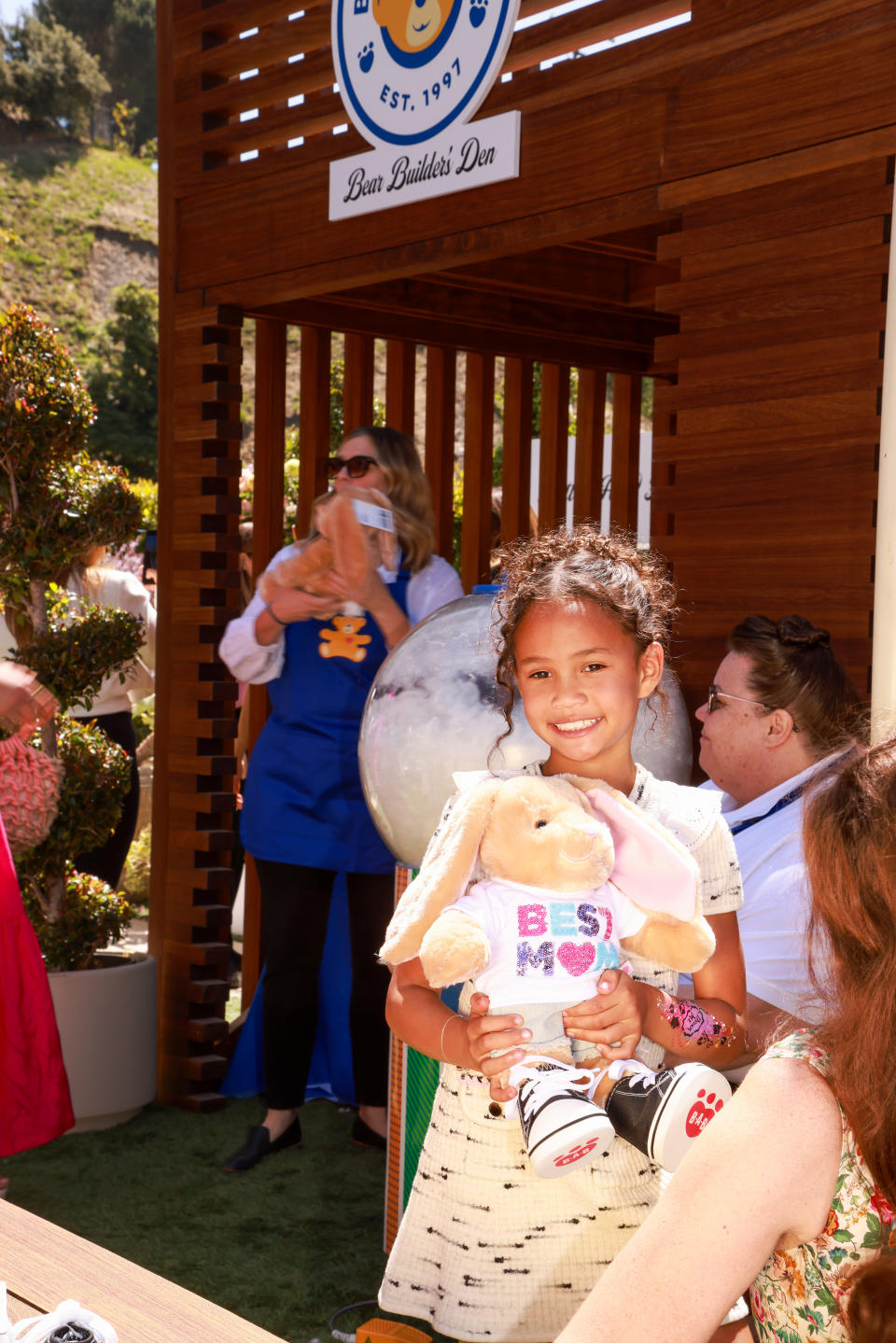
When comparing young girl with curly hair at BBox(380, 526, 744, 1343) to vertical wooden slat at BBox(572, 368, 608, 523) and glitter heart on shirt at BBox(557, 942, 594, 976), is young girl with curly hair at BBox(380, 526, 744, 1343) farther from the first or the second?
vertical wooden slat at BBox(572, 368, 608, 523)

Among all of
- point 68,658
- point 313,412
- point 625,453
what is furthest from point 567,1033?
point 625,453

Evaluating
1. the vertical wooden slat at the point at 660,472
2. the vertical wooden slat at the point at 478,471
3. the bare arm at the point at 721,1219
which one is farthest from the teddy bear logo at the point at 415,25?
the bare arm at the point at 721,1219

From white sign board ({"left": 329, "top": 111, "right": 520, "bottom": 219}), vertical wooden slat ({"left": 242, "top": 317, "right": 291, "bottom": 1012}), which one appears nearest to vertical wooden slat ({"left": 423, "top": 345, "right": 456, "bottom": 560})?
vertical wooden slat ({"left": 242, "top": 317, "right": 291, "bottom": 1012})

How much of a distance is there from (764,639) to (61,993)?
2.43 m

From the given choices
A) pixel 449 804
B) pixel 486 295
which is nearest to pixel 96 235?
pixel 486 295

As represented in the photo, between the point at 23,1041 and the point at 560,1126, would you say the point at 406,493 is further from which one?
the point at 560,1126

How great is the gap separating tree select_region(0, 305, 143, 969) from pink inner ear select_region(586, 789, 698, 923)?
104 inches

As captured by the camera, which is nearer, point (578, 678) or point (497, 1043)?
point (497, 1043)

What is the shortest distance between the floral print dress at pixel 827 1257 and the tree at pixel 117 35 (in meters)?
55.4

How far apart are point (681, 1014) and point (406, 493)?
1996 millimetres

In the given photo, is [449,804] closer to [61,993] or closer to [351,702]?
[351,702]

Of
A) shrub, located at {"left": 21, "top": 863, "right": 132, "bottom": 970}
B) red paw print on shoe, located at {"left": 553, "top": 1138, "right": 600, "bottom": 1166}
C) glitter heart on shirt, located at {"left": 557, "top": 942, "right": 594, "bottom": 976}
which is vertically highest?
glitter heart on shirt, located at {"left": 557, "top": 942, "right": 594, "bottom": 976}

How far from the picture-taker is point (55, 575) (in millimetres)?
4125

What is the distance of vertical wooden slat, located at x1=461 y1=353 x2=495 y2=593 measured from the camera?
4.64 meters
